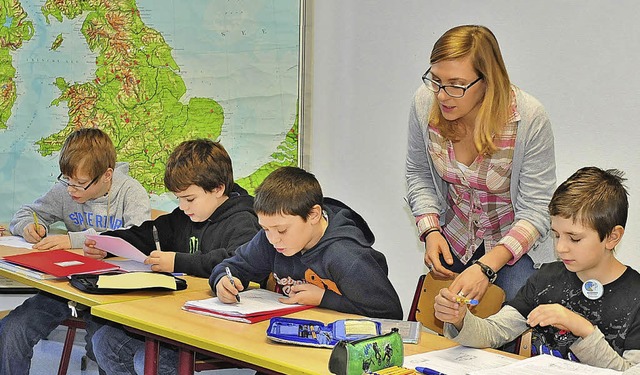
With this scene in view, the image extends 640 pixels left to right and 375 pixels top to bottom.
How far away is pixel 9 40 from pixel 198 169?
1473 mm

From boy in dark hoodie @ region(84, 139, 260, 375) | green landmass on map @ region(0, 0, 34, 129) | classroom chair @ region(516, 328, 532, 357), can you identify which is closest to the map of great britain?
green landmass on map @ region(0, 0, 34, 129)

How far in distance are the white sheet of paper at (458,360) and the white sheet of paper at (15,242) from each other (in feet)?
6.25

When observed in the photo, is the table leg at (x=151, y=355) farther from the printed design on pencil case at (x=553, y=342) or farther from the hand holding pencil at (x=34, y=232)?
the hand holding pencil at (x=34, y=232)

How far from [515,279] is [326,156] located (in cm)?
201

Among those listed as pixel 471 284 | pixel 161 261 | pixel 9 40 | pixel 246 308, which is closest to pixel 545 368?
pixel 471 284

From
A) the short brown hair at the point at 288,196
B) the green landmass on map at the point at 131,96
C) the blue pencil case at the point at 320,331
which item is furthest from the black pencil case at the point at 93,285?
the green landmass on map at the point at 131,96

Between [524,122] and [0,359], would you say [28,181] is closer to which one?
[0,359]

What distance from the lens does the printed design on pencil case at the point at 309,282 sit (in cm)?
255

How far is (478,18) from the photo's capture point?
3.70 meters

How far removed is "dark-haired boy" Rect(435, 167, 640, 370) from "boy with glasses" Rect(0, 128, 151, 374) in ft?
5.53

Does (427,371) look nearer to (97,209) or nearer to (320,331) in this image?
(320,331)

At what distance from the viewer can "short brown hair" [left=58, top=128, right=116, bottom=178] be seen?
348 centimetres

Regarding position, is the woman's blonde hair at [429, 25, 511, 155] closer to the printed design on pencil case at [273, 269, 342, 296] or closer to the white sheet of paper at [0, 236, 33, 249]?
the printed design on pencil case at [273, 269, 342, 296]

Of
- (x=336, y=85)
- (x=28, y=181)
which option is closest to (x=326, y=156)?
(x=336, y=85)
